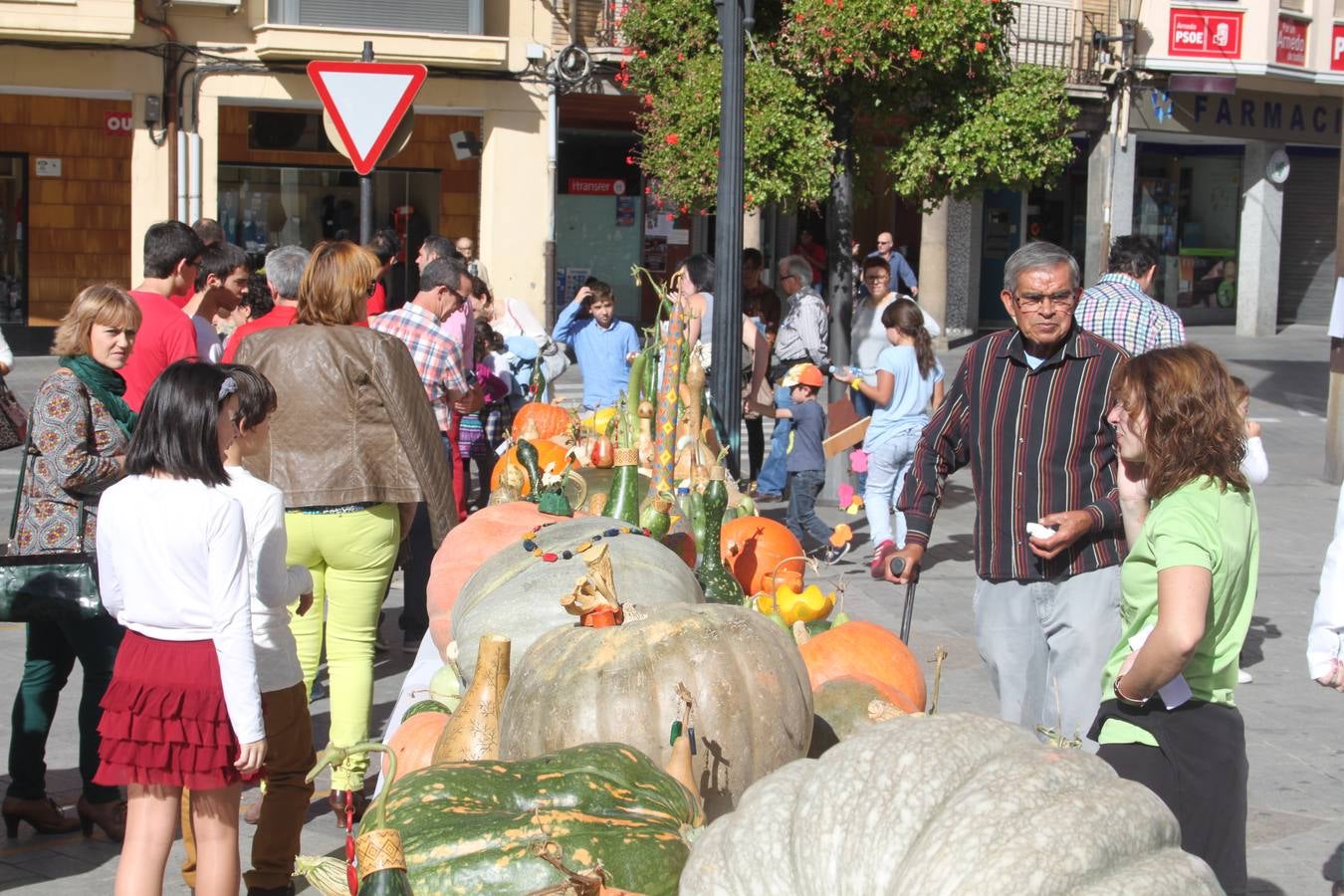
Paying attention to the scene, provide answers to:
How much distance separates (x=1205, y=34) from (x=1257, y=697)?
22.4 meters

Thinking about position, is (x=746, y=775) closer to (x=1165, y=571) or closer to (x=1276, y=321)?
(x=1165, y=571)

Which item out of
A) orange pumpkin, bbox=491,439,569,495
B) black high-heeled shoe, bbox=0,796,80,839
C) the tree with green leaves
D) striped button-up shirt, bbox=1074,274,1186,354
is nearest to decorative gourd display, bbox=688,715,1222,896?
black high-heeled shoe, bbox=0,796,80,839

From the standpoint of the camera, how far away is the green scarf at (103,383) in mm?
5230

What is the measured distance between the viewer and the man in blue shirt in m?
10.7

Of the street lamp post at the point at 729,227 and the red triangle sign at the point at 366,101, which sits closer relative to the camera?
the street lamp post at the point at 729,227

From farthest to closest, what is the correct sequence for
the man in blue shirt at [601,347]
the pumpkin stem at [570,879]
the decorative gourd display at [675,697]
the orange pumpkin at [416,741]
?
1. the man in blue shirt at [601,347]
2. the orange pumpkin at [416,741]
3. the decorative gourd display at [675,697]
4. the pumpkin stem at [570,879]

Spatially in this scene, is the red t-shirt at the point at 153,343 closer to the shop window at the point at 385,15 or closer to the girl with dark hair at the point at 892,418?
the girl with dark hair at the point at 892,418

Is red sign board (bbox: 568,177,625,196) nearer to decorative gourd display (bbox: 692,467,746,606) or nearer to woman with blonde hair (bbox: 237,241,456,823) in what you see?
woman with blonde hair (bbox: 237,241,456,823)

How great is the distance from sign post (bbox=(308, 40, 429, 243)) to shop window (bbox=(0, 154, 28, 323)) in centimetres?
1474

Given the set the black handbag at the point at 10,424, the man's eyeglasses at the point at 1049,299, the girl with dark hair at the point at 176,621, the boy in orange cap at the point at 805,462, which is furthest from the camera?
the boy in orange cap at the point at 805,462

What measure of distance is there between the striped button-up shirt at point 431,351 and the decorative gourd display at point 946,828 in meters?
4.69

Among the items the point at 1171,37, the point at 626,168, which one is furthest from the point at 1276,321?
the point at 626,168

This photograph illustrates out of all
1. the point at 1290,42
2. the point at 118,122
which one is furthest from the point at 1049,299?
the point at 1290,42

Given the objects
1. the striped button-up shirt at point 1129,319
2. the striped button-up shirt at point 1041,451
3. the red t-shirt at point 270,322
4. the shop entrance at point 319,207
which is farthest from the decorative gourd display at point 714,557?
the shop entrance at point 319,207
